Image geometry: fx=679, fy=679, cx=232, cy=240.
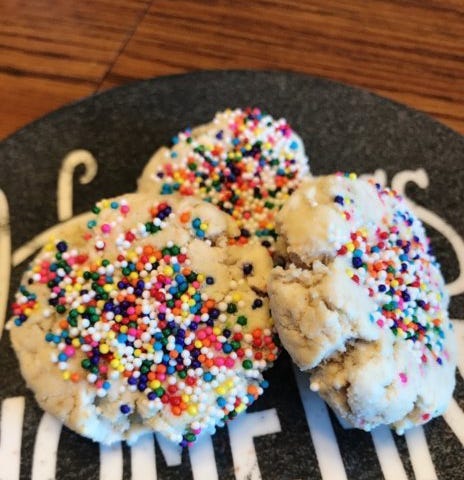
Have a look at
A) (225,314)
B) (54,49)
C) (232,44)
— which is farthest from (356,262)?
(54,49)

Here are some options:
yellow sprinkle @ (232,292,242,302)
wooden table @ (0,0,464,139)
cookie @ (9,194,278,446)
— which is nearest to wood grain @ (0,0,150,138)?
wooden table @ (0,0,464,139)

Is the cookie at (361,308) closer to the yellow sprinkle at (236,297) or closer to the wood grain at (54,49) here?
the yellow sprinkle at (236,297)

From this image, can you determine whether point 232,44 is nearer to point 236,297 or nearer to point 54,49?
point 54,49

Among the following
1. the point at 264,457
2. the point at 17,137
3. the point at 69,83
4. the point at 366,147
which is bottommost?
the point at 264,457

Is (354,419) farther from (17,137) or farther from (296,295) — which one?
(17,137)

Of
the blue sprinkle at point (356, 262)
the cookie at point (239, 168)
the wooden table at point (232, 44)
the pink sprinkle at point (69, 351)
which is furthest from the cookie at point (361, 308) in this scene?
the wooden table at point (232, 44)

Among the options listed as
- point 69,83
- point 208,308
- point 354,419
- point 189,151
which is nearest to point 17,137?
point 69,83
